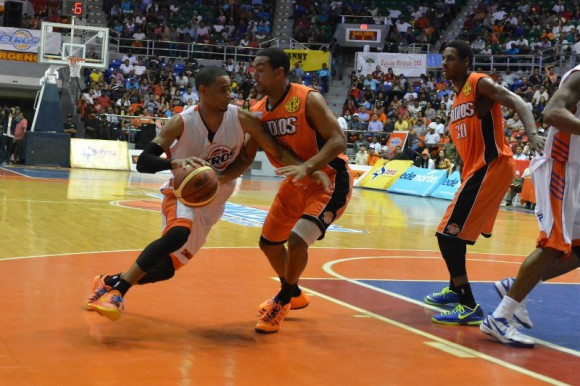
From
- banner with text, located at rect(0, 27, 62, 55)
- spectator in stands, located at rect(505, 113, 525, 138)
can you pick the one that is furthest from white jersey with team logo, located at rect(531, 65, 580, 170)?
banner with text, located at rect(0, 27, 62, 55)

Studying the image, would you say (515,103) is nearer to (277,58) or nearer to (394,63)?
(277,58)

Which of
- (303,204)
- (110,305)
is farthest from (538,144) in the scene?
(110,305)

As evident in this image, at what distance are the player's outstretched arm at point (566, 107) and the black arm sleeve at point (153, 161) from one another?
2.33m

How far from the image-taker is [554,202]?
16.9 ft

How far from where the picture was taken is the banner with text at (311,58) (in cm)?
3234

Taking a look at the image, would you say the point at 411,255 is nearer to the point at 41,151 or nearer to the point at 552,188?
the point at 552,188

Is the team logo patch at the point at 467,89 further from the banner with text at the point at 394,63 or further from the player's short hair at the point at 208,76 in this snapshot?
the banner with text at the point at 394,63

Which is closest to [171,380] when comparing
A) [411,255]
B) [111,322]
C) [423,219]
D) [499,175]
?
[111,322]

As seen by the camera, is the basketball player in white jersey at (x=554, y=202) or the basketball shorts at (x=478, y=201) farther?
the basketball shorts at (x=478, y=201)

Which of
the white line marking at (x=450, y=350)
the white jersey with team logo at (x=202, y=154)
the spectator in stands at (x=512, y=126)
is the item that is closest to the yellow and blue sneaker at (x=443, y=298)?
the white line marking at (x=450, y=350)

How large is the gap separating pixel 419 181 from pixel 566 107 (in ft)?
56.3

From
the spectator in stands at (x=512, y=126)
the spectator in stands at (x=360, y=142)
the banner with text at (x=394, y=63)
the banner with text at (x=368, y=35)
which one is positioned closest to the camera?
the spectator in stands at (x=512, y=126)

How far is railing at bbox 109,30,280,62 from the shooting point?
32.3m

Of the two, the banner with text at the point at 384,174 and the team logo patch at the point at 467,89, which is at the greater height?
the team logo patch at the point at 467,89
